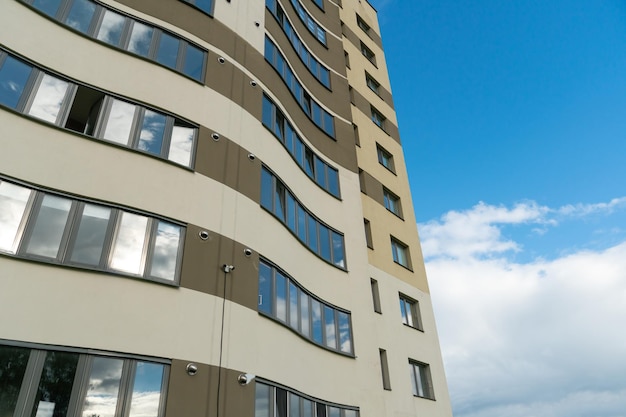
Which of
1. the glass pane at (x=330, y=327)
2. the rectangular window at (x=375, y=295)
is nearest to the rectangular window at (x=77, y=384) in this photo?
the glass pane at (x=330, y=327)

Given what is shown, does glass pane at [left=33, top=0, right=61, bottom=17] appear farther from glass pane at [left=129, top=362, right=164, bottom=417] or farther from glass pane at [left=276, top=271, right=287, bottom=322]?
glass pane at [left=129, top=362, right=164, bottom=417]

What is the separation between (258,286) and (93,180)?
5.04 metres

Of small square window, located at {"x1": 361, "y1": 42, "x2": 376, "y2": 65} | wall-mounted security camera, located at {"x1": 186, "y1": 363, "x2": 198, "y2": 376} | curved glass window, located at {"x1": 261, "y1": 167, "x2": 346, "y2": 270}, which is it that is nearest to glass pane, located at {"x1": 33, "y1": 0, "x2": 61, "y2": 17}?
curved glass window, located at {"x1": 261, "y1": 167, "x2": 346, "y2": 270}

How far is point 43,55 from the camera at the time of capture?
11.8 metres

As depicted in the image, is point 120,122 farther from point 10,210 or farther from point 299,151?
point 299,151

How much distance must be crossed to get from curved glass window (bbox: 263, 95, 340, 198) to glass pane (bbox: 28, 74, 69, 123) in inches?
255

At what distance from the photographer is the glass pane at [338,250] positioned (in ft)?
58.2

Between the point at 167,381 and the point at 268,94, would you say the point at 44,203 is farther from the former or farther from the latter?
the point at 268,94

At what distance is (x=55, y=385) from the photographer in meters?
8.55

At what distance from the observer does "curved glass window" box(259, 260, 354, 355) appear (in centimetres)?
1320

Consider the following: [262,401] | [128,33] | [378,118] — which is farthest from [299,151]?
[378,118]

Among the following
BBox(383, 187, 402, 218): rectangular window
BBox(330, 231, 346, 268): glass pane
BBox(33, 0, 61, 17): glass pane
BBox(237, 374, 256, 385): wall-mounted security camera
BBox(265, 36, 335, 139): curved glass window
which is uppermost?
BBox(265, 36, 335, 139): curved glass window

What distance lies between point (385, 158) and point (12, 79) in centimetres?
2001

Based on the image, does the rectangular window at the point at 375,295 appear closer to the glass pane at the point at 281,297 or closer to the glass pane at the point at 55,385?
the glass pane at the point at 281,297
